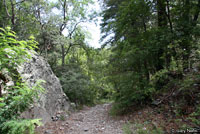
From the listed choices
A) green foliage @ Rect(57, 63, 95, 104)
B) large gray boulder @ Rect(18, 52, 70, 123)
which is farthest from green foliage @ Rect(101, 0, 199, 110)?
green foliage @ Rect(57, 63, 95, 104)

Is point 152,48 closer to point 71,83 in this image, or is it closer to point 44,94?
point 44,94

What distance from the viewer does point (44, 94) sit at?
625cm

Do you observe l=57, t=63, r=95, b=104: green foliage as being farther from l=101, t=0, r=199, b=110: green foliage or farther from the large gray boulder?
l=101, t=0, r=199, b=110: green foliage

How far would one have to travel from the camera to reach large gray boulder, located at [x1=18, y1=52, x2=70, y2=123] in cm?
532

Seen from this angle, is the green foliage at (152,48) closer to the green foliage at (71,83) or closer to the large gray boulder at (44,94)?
the large gray boulder at (44,94)

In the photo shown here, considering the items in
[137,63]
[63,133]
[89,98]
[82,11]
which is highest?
[82,11]

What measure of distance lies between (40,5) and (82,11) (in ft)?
21.2

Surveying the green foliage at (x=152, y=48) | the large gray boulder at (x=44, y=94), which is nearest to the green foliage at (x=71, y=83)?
the large gray boulder at (x=44, y=94)

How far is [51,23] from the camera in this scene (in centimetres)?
900

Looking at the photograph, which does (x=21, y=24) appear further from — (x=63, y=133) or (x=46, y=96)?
(x=63, y=133)

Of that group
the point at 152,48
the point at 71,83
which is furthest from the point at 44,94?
the point at 152,48

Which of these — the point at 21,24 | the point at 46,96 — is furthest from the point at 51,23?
the point at 46,96

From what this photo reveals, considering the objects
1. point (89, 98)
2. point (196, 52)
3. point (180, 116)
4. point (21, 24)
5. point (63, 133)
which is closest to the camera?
point (180, 116)

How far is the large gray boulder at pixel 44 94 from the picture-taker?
5316 mm
